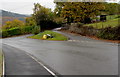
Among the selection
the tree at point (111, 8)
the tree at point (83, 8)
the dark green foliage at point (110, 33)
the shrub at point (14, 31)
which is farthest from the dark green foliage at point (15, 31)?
the dark green foliage at point (110, 33)

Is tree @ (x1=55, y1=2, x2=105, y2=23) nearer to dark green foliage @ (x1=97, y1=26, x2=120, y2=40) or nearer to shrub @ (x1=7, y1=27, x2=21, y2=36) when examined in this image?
dark green foliage @ (x1=97, y1=26, x2=120, y2=40)

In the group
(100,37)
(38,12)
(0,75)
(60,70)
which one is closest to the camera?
(0,75)

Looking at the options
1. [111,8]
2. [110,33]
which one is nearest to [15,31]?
[111,8]

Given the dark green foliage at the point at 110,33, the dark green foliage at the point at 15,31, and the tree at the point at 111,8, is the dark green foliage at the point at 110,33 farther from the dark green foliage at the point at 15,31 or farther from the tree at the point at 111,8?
the dark green foliage at the point at 15,31

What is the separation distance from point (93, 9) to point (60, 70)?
104 feet

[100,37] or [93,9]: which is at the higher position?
[93,9]

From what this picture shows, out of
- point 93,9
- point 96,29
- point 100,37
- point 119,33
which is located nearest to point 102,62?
point 119,33

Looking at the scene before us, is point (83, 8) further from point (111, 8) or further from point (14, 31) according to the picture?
point (14, 31)

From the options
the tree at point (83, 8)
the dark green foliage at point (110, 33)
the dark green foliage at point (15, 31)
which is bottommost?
the dark green foliage at point (15, 31)

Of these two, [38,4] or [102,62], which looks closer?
[102,62]

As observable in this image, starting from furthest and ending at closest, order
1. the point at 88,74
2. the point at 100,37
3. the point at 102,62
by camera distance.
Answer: the point at 100,37, the point at 102,62, the point at 88,74

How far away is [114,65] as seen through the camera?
12.4 meters

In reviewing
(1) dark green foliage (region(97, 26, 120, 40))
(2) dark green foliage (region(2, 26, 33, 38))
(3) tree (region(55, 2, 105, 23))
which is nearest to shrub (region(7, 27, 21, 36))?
(2) dark green foliage (region(2, 26, 33, 38))

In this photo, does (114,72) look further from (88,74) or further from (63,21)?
(63,21)
